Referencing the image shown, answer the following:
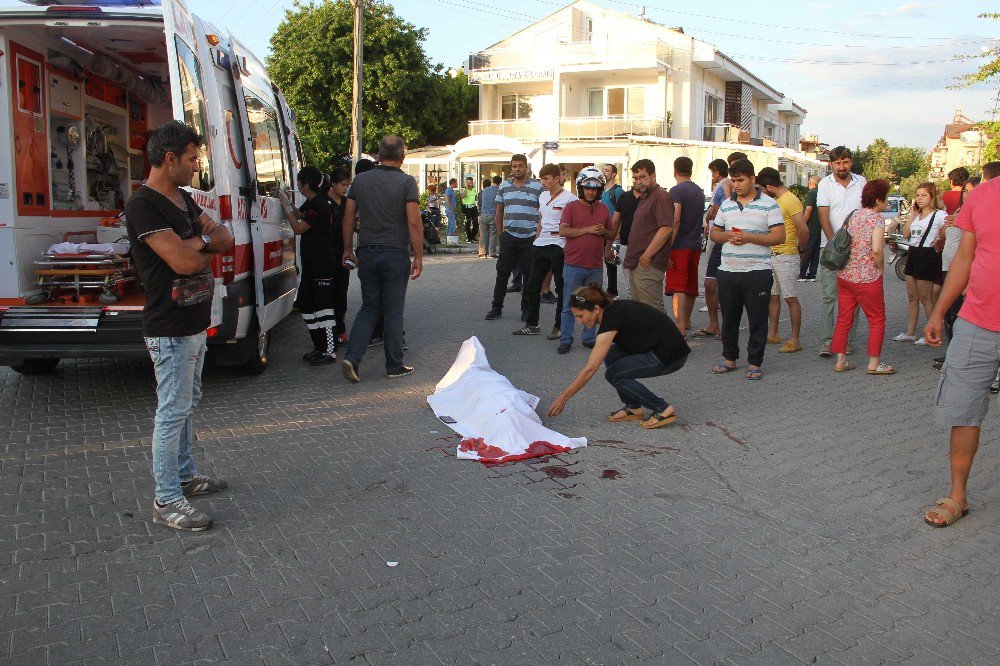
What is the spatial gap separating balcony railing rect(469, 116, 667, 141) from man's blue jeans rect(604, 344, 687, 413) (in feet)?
108

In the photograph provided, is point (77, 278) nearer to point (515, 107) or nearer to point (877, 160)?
point (515, 107)

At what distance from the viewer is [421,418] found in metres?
6.42

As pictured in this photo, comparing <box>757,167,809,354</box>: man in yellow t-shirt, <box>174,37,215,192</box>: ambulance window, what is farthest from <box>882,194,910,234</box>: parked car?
<box>174,37,215,192</box>: ambulance window

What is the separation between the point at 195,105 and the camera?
239 inches

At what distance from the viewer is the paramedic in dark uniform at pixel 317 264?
26.8ft

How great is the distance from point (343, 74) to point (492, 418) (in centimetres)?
3386

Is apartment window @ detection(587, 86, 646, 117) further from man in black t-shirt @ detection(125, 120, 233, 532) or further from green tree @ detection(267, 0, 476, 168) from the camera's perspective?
man in black t-shirt @ detection(125, 120, 233, 532)

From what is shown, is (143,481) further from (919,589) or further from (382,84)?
(382,84)

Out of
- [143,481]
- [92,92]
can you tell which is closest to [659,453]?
[143,481]

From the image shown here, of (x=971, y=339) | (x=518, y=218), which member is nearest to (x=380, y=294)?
(x=518, y=218)

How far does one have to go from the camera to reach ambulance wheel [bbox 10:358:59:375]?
744 cm

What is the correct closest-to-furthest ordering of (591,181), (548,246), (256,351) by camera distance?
(256,351) → (591,181) → (548,246)

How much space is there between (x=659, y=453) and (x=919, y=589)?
2060mm

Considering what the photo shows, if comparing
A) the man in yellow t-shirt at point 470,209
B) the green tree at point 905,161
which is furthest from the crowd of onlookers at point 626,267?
the green tree at point 905,161
